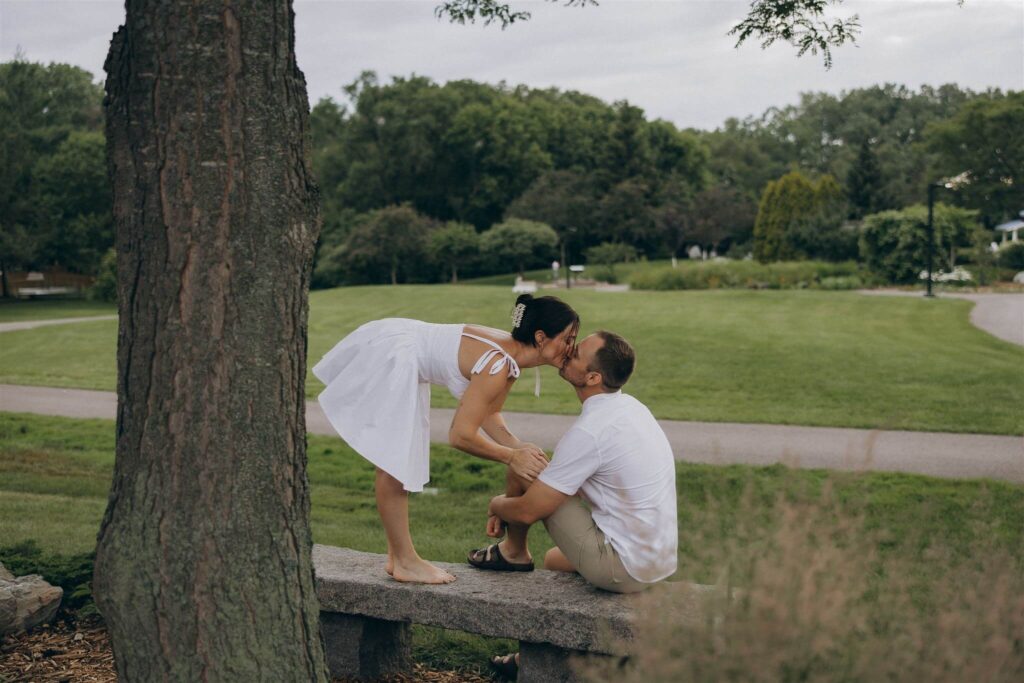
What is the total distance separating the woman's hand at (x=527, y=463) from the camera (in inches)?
158

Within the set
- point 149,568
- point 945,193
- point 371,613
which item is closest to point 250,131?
point 149,568

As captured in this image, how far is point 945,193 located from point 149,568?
2393 inches

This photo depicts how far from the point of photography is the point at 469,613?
12.5 feet

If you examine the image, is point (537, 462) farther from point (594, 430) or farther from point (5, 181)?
point (5, 181)

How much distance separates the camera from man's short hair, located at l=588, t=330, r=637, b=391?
3.94 meters

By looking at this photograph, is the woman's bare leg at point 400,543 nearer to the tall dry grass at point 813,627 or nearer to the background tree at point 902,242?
the tall dry grass at point 813,627

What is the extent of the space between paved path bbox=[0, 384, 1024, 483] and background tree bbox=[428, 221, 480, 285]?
32823 millimetres

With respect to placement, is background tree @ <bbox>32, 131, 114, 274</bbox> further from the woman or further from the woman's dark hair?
the woman's dark hair

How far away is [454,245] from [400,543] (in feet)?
136

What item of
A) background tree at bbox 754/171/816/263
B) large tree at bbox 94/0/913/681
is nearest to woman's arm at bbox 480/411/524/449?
large tree at bbox 94/0/913/681

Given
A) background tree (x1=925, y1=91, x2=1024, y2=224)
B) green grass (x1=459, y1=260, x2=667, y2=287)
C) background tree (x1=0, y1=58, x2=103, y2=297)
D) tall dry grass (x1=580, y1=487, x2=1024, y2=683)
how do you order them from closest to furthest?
tall dry grass (x1=580, y1=487, x2=1024, y2=683) < green grass (x1=459, y1=260, x2=667, y2=287) < background tree (x1=0, y1=58, x2=103, y2=297) < background tree (x1=925, y1=91, x2=1024, y2=224)

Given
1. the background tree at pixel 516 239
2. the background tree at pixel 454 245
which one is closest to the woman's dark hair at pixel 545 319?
the background tree at pixel 516 239

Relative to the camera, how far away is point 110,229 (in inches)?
1780

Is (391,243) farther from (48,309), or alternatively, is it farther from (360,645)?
(360,645)
